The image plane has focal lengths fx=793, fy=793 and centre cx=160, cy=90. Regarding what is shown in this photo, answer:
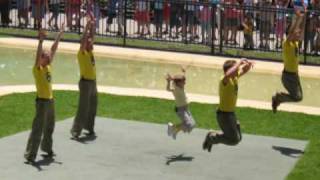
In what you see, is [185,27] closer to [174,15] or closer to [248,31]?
[174,15]

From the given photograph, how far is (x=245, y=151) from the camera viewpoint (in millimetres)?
11305

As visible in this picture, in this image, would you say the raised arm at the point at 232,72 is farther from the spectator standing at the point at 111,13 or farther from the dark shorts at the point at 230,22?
the spectator standing at the point at 111,13

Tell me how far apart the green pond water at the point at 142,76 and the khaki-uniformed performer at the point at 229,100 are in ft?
19.8

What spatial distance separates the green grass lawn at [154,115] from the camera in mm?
12641

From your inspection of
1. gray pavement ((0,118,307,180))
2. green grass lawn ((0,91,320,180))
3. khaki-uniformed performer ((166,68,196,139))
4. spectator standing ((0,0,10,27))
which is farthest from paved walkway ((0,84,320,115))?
spectator standing ((0,0,10,27))

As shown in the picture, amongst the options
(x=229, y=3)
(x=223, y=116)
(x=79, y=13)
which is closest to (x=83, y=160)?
(x=223, y=116)

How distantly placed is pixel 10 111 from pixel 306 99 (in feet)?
21.2

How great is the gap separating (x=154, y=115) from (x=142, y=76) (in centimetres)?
520

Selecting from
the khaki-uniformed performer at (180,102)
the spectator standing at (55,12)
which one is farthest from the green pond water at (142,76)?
the khaki-uniformed performer at (180,102)

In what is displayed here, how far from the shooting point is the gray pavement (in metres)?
9.89

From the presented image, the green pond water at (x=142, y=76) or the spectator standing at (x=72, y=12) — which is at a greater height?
the spectator standing at (x=72, y=12)

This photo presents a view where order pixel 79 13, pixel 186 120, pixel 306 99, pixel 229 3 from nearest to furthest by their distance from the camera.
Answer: pixel 186 120 → pixel 306 99 → pixel 229 3 → pixel 79 13

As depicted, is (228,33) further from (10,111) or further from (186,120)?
(186,120)

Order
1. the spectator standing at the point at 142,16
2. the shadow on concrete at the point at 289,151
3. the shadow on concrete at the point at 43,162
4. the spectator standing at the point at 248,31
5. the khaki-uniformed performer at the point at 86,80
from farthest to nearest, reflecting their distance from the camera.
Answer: the spectator standing at the point at 142,16 < the spectator standing at the point at 248,31 < the khaki-uniformed performer at the point at 86,80 < the shadow on concrete at the point at 289,151 < the shadow on concrete at the point at 43,162
